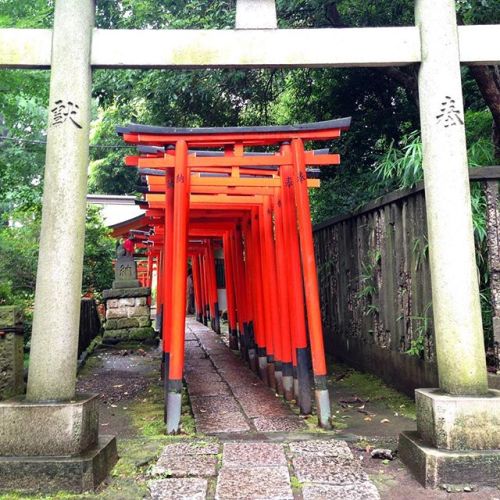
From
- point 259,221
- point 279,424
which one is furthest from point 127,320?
point 279,424

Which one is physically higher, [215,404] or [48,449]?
[48,449]

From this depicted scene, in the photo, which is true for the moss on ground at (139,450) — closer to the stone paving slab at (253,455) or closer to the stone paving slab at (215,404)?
the stone paving slab at (215,404)

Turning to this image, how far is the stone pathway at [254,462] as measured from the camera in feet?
11.5

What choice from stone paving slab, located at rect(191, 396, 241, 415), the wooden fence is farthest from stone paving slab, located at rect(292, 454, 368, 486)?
the wooden fence

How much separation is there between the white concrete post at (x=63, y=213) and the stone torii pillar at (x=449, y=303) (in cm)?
277

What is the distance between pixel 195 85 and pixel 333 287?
4587 millimetres

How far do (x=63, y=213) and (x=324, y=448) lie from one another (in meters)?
2.94

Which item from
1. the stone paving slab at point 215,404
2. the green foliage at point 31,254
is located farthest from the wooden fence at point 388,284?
the green foliage at point 31,254

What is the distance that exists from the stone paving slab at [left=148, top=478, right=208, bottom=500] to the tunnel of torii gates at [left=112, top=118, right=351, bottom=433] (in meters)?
1.37

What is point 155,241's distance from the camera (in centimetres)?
1358

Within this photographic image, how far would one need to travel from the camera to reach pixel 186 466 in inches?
157

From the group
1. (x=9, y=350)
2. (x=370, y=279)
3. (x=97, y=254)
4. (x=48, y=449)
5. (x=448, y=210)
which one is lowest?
(x=48, y=449)

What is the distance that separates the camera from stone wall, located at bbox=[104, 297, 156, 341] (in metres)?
13.0

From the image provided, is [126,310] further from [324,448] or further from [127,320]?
[324,448]
